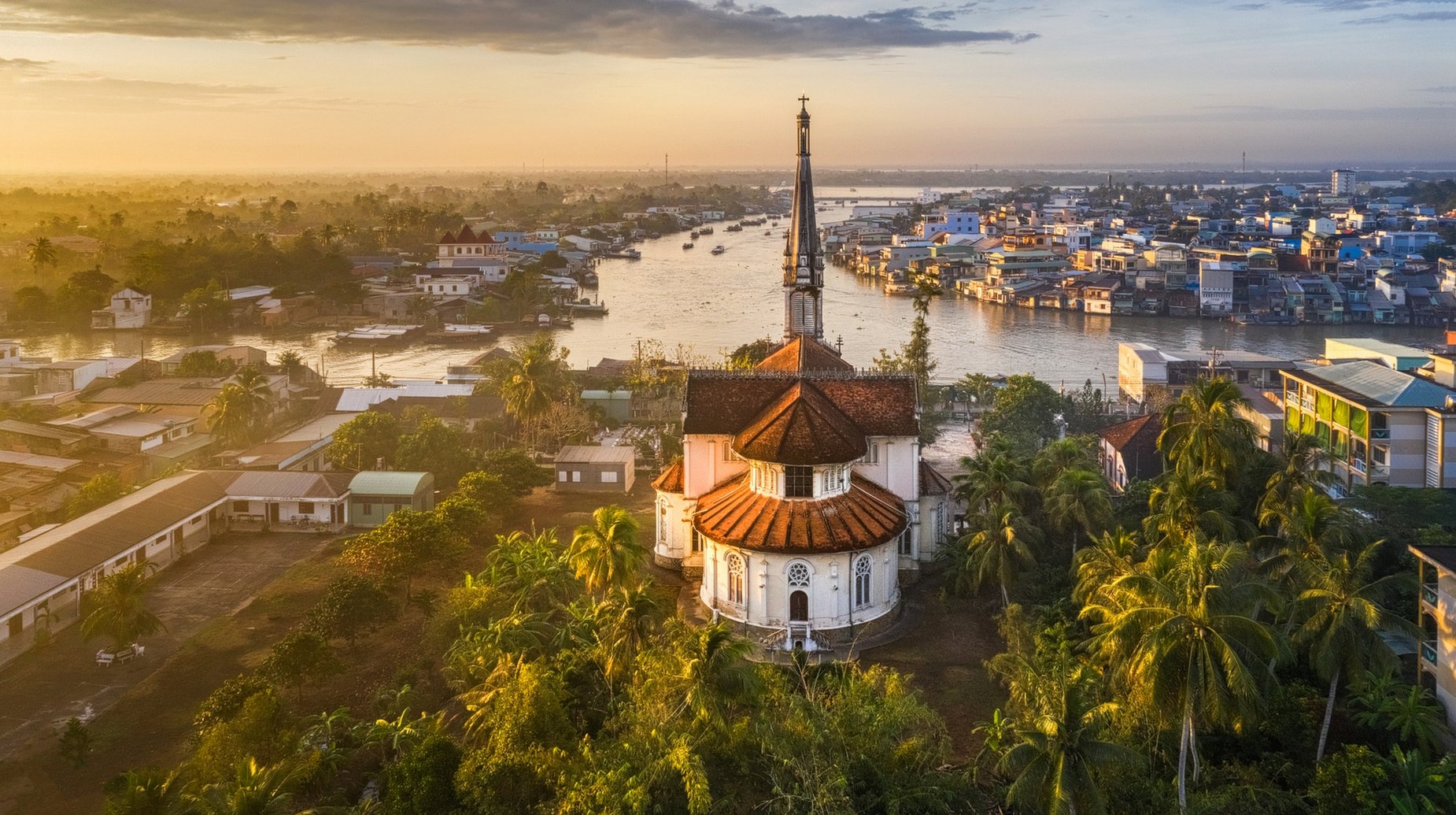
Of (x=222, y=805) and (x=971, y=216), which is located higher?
(x=971, y=216)

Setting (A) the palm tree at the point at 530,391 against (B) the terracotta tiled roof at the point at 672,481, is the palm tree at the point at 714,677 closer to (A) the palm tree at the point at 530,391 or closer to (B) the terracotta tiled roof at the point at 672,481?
(B) the terracotta tiled roof at the point at 672,481

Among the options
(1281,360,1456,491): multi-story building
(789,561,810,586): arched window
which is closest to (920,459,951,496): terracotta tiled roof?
(789,561,810,586): arched window

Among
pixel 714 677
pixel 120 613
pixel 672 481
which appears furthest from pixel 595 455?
pixel 714 677

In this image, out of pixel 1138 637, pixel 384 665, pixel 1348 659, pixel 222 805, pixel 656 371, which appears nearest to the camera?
pixel 222 805

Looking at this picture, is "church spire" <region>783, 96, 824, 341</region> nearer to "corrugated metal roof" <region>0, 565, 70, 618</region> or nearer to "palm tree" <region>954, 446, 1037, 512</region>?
"palm tree" <region>954, 446, 1037, 512</region>

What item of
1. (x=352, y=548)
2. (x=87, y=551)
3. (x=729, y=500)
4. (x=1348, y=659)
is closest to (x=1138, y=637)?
(x=1348, y=659)

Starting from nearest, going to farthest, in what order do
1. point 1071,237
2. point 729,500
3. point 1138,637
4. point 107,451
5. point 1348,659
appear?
point 1138,637 < point 1348,659 < point 729,500 < point 107,451 < point 1071,237

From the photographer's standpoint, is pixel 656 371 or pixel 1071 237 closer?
pixel 656 371

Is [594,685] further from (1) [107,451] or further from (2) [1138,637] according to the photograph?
(1) [107,451]
